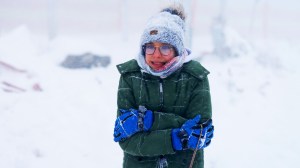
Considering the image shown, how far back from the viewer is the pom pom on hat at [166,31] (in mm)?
2346

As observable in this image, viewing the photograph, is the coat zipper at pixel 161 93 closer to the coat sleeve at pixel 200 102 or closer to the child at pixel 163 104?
the child at pixel 163 104

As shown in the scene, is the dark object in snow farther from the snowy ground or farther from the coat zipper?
the coat zipper

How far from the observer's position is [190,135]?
2242 millimetres

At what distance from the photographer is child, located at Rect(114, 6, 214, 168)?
2289 millimetres

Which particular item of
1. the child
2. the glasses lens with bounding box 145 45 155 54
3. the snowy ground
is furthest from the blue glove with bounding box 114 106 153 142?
the snowy ground

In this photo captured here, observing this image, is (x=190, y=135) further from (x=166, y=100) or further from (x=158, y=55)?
(x=158, y=55)

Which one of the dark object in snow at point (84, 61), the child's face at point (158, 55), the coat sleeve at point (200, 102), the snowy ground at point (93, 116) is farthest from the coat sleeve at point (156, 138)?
the dark object in snow at point (84, 61)

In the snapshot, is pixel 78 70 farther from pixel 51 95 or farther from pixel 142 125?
pixel 142 125

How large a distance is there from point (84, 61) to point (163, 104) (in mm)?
10376

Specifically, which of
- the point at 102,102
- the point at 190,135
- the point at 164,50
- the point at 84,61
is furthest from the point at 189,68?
the point at 84,61

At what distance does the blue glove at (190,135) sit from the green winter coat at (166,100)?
7cm

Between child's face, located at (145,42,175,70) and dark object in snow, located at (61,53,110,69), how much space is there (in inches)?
398

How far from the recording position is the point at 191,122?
228 centimetres

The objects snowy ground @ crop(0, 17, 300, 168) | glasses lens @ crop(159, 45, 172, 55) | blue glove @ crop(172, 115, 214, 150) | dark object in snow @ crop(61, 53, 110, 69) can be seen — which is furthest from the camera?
dark object in snow @ crop(61, 53, 110, 69)
